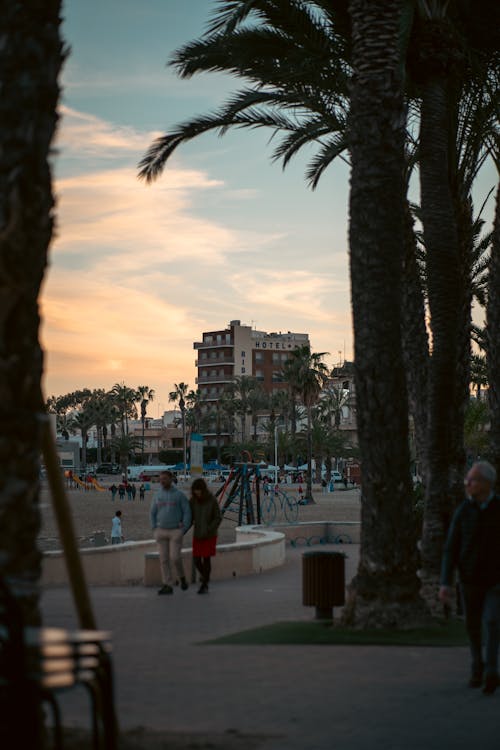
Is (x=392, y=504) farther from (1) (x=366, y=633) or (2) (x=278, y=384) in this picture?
(2) (x=278, y=384)

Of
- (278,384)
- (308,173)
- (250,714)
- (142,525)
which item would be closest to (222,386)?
(278,384)

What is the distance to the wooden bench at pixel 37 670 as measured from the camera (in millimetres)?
3805

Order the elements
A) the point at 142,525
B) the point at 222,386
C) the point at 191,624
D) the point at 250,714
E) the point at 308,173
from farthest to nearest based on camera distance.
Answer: the point at 222,386 → the point at 142,525 → the point at 308,173 → the point at 191,624 → the point at 250,714

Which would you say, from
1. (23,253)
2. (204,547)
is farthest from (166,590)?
(23,253)

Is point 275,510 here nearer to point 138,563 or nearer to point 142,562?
point 142,562

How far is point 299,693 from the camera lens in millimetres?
7289

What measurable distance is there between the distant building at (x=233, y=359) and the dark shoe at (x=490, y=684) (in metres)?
179

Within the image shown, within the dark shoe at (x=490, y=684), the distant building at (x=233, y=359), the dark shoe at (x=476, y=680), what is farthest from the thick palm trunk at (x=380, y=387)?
the distant building at (x=233, y=359)

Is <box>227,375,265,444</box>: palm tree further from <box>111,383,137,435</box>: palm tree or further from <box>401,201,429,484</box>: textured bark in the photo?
<box>401,201,429,484</box>: textured bark

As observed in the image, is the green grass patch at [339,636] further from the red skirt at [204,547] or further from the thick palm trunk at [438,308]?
the red skirt at [204,547]

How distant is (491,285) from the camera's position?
52.2ft

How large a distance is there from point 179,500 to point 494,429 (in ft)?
14.3

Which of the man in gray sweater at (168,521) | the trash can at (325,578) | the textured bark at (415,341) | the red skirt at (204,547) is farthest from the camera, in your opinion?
the textured bark at (415,341)

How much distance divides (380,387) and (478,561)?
3.71 meters
